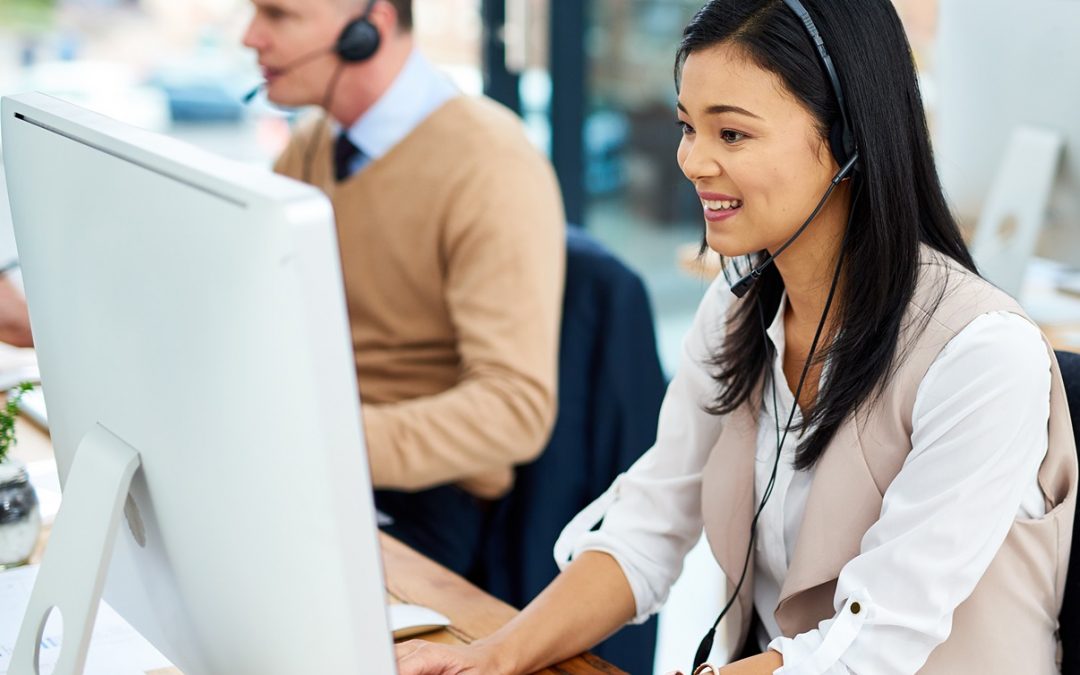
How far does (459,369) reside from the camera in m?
1.83

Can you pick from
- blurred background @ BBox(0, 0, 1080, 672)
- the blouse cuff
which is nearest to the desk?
the blouse cuff

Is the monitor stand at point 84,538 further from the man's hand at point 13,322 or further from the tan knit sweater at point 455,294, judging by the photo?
the man's hand at point 13,322

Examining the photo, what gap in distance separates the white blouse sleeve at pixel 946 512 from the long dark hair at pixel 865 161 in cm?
8

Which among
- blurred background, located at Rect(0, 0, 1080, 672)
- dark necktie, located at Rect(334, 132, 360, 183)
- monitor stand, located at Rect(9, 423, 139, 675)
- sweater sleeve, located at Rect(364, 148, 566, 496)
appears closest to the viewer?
monitor stand, located at Rect(9, 423, 139, 675)

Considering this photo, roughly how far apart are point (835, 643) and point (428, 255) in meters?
1.02

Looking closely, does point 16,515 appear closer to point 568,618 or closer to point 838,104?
point 568,618

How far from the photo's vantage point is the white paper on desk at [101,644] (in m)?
1.05

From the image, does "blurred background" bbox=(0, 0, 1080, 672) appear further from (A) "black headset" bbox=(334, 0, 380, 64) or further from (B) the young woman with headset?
(B) the young woman with headset

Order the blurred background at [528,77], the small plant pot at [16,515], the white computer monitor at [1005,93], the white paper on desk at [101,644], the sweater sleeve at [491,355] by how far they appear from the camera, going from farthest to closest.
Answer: the blurred background at [528,77], the white computer monitor at [1005,93], the sweater sleeve at [491,355], the small plant pot at [16,515], the white paper on desk at [101,644]

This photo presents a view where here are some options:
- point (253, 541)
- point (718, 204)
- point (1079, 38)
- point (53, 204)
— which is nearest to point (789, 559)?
point (718, 204)

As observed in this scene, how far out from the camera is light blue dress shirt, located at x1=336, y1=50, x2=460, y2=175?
6.21 ft

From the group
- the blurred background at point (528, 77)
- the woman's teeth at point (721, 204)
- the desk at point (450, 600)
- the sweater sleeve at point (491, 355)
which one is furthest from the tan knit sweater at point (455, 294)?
the blurred background at point (528, 77)

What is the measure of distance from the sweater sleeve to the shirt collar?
7.8 inches

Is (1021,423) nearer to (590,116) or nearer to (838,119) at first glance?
(838,119)
